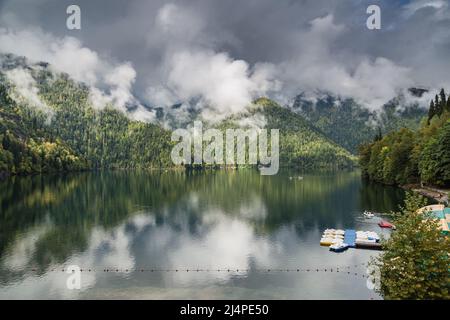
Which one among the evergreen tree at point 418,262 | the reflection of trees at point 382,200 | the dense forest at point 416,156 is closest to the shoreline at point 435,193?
the dense forest at point 416,156

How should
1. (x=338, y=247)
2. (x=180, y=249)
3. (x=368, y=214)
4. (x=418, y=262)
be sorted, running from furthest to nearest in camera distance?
(x=368, y=214)
(x=180, y=249)
(x=338, y=247)
(x=418, y=262)

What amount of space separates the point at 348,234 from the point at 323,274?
21.3 m

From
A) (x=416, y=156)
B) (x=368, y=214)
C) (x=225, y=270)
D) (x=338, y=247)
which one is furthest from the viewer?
(x=416, y=156)

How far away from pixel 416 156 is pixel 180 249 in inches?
3691

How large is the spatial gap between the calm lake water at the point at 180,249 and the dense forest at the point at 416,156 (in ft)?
40.7

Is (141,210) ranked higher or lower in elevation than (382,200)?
lower

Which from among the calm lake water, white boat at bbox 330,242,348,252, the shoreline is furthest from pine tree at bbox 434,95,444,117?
white boat at bbox 330,242,348,252

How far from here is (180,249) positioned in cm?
6500

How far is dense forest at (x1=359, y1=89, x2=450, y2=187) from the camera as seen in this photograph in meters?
108

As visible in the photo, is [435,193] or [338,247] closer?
[338,247]

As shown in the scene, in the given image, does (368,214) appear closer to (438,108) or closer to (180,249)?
(180,249)

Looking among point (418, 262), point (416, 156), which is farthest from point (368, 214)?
point (418, 262)

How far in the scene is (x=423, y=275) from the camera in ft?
107
